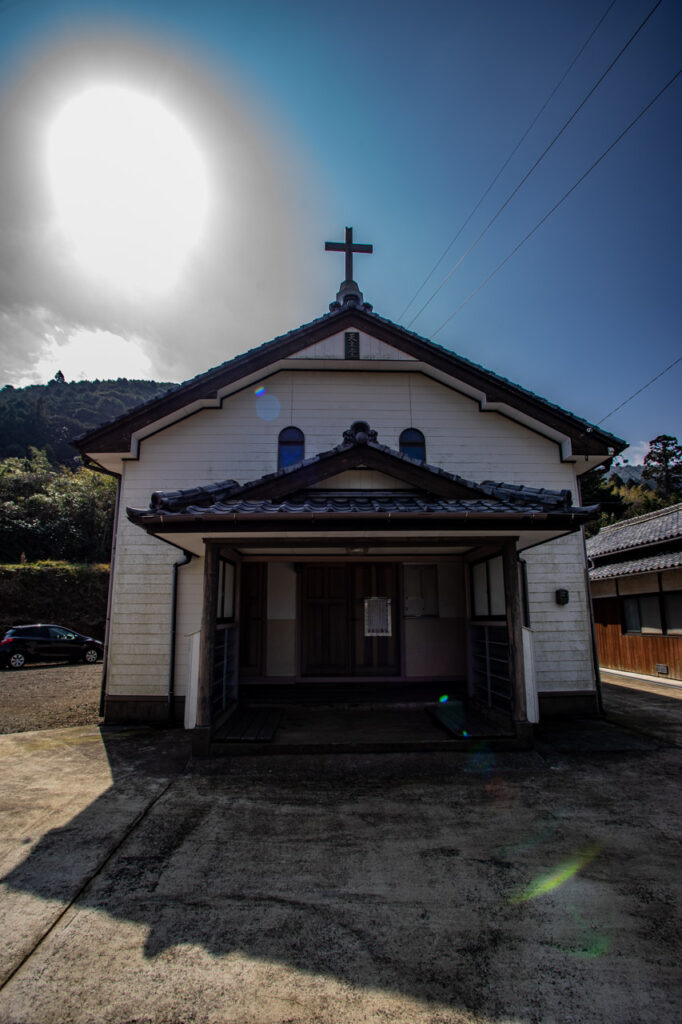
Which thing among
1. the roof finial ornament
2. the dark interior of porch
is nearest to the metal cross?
the roof finial ornament

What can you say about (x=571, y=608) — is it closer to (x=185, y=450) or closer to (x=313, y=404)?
(x=313, y=404)

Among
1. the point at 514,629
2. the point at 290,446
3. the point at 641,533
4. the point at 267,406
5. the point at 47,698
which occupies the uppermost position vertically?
the point at 267,406

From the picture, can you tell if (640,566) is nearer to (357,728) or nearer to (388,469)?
(388,469)

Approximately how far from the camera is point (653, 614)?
13391 mm

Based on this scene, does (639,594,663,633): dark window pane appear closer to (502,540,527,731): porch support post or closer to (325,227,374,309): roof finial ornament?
(502,540,527,731): porch support post

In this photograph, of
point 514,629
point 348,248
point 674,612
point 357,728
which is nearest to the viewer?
point 514,629

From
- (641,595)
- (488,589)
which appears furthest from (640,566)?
(488,589)

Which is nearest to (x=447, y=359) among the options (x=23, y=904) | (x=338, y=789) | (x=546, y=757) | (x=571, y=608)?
(x=571, y=608)

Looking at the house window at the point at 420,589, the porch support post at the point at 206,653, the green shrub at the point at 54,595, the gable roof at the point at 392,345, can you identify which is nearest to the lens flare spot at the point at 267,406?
the gable roof at the point at 392,345

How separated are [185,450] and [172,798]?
224 inches

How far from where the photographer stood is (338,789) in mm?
5141

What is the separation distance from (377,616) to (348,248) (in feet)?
26.6

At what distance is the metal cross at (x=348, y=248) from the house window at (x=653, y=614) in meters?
11.1

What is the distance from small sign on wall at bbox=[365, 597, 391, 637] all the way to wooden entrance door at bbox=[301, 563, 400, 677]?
59 mm
